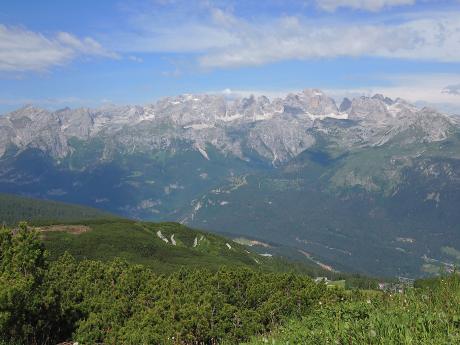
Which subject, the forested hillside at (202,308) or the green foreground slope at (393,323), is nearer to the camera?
the green foreground slope at (393,323)

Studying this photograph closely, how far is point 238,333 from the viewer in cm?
2658

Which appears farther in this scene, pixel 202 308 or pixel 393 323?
pixel 202 308

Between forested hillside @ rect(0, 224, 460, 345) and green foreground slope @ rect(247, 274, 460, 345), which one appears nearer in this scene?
green foreground slope @ rect(247, 274, 460, 345)

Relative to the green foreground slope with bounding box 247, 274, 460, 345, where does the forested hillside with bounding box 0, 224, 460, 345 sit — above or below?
below

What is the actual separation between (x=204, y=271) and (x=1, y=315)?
67.6 ft

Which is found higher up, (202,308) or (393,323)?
(393,323)

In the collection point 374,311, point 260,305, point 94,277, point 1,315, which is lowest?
point 94,277

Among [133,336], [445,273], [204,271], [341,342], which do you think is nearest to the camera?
[341,342]

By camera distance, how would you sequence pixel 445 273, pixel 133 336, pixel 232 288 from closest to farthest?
pixel 445 273 → pixel 133 336 → pixel 232 288

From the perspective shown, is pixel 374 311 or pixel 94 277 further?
pixel 94 277

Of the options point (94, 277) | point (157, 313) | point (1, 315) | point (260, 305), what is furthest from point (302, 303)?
point (94, 277)

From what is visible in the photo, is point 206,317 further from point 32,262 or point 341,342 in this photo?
point 341,342

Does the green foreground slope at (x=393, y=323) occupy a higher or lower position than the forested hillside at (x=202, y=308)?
higher

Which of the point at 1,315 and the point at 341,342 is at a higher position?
the point at 341,342
